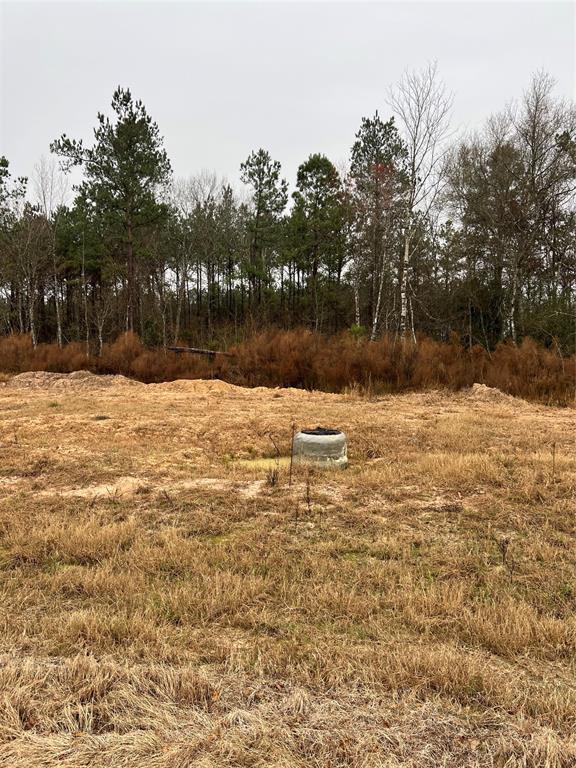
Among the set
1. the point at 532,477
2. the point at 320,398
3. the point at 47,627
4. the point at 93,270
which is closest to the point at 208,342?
the point at 93,270

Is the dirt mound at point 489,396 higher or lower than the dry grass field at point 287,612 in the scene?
higher

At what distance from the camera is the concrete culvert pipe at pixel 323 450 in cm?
662

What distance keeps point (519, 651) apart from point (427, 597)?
0.60 meters

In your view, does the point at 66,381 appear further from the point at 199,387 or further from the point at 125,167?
the point at 125,167

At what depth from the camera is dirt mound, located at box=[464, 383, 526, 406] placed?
12648 mm

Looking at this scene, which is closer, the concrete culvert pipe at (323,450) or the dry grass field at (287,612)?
the dry grass field at (287,612)

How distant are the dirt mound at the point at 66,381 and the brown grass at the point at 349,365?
3.45 ft

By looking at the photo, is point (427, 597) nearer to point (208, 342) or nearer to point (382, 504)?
point (382, 504)

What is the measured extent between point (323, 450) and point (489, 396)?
7.91 metres

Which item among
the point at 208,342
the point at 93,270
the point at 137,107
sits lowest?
the point at 208,342

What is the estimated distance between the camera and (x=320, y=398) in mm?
13234

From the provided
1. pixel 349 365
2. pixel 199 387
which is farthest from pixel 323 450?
pixel 199 387

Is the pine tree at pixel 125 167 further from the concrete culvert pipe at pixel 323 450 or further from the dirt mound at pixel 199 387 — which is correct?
the concrete culvert pipe at pixel 323 450

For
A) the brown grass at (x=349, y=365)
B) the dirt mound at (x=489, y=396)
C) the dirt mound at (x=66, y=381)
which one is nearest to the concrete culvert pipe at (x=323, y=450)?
the dirt mound at (x=489, y=396)
